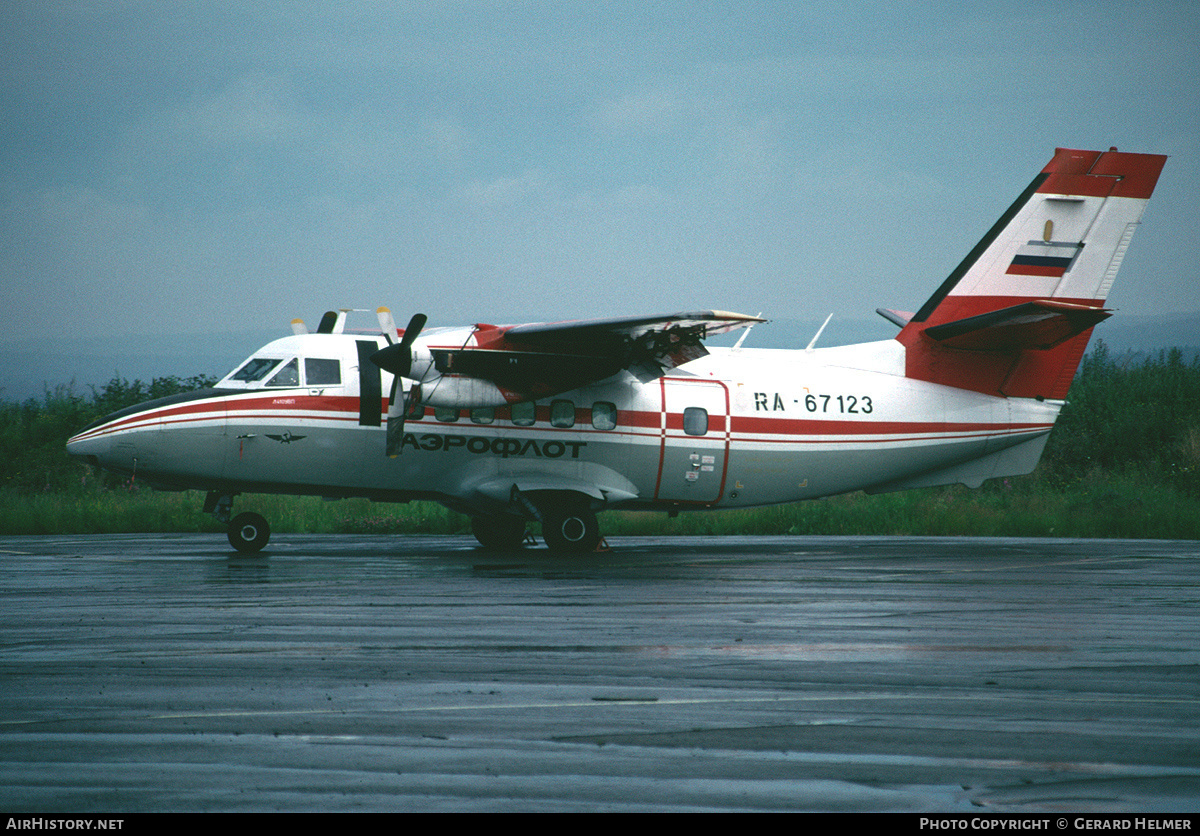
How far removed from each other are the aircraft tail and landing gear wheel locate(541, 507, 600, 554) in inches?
254

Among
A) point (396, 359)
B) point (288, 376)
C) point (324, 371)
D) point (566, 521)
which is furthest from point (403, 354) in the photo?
point (566, 521)

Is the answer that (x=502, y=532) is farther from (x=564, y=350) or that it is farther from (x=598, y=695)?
(x=598, y=695)

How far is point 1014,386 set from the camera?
1862 cm

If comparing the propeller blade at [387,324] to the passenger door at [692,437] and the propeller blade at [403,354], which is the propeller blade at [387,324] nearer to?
the propeller blade at [403,354]

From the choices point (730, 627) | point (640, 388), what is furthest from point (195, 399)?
point (730, 627)

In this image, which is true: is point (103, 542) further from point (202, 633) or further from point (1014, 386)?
point (1014, 386)

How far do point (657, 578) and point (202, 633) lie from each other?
600cm

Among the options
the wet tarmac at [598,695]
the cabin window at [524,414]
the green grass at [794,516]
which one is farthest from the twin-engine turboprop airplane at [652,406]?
the green grass at [794,516]

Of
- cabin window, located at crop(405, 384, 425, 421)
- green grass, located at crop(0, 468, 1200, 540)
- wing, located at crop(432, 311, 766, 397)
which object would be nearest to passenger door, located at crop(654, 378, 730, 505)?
wing, located at crop(432, 311, 766, 397)

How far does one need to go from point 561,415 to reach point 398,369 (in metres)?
2.80

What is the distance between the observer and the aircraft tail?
60.6 ft

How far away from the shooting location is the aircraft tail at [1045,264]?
18.5 m

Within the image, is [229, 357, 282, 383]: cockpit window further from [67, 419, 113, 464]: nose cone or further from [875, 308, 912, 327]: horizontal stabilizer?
[875, 308, 912, 327]: horizontal stabilizer

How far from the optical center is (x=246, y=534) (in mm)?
16219
